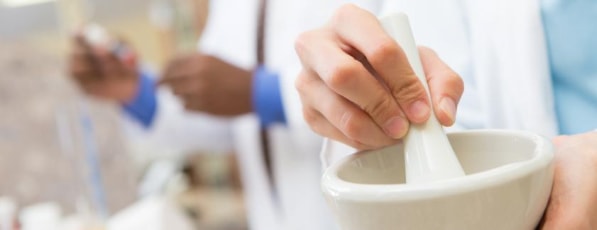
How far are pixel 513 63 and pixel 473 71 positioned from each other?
0.08 ft

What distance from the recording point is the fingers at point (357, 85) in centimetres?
28

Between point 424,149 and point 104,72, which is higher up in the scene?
point 104,72

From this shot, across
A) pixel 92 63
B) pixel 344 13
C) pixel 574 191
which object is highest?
pixel 92 63

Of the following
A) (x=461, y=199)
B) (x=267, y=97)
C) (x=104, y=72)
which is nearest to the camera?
(x=461, y=199)

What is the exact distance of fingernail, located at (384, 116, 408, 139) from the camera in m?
0.29

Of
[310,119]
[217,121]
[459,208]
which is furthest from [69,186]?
[459,208]

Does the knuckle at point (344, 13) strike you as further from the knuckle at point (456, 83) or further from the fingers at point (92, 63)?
the fingers at point (92, 63)

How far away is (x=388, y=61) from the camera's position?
0.27 metres

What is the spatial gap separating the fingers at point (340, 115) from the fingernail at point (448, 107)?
3 centimetres

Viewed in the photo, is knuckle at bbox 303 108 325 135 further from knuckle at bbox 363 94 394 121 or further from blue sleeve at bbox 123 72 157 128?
blue sleeve at bbox 123 72 157 128

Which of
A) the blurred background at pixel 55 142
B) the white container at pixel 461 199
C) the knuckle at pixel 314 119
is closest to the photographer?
the white container at pixel 461 199

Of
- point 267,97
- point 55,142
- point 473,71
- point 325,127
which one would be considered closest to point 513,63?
point 473,71

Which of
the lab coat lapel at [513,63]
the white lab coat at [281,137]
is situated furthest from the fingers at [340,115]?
the white lab coat at [281,137]

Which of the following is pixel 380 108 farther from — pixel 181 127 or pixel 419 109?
pixel 181 127
